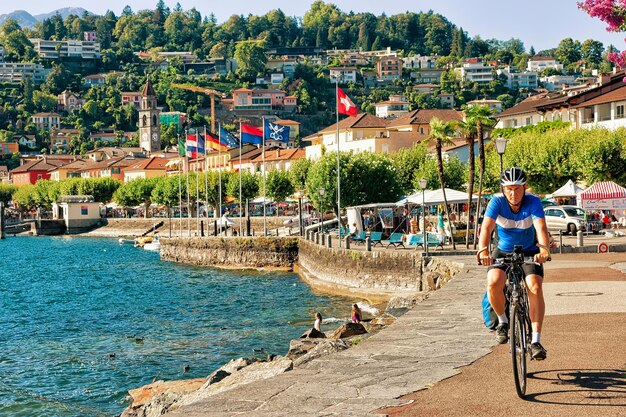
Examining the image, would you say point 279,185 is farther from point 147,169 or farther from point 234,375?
point 234,375

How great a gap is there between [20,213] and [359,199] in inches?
4323

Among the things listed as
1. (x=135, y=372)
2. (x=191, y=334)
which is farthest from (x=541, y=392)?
(x=191, y=334)

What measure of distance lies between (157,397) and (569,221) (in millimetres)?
34058

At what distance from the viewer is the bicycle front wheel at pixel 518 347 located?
921 cm

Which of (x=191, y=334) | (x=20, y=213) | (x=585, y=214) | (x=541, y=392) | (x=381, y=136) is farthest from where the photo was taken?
(x=20, y=213)

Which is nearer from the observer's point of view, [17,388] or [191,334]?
[17,388]

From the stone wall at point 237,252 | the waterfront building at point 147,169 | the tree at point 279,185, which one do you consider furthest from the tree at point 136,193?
the stone wall at point 237,252

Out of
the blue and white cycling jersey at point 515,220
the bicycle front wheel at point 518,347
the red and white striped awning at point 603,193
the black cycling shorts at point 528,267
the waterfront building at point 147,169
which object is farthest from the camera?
the waterfront building at point 147,169

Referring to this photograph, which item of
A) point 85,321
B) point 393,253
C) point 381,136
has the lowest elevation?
point 85,321

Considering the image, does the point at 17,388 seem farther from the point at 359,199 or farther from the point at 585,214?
the point at 359,199

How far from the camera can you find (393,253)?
38.5 meters

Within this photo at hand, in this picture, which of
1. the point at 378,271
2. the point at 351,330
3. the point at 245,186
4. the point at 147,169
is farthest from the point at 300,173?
the point at 147,169

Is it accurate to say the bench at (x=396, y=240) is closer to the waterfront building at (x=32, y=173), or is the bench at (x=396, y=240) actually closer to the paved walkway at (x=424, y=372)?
Result: the paved walkway at (x=424, y=372)

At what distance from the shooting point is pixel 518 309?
9508 mm
